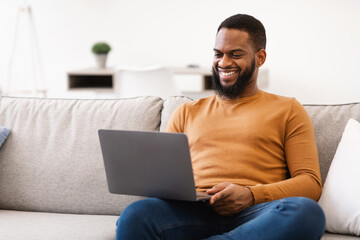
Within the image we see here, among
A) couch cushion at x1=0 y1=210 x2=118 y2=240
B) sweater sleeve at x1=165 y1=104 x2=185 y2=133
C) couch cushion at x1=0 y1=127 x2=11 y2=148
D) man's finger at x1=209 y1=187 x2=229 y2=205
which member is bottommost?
couch cushion at x1=0 y1=210 x2=118 y2=240

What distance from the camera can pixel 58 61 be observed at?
182 inches

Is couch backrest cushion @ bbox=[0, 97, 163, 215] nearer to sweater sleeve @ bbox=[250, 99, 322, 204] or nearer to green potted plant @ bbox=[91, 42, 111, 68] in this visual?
sweater sleeve @ bbox=[250, 99, 322, 204]

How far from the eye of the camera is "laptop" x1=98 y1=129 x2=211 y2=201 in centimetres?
134

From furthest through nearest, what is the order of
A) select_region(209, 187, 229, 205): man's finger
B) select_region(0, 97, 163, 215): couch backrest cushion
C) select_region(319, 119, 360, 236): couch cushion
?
select_region(0, 97, 163, 215): couch backrest cushion → select_region(319, 119, 360, 236): couch cushion → select_region(209, 187, 229, 205): man's finger

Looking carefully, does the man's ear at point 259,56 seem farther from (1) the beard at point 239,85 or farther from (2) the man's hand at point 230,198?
(2) the man's hand at point 230,198

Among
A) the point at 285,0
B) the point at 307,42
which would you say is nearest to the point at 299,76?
the point at 307,42

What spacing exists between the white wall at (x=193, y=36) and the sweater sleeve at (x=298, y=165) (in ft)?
8.15

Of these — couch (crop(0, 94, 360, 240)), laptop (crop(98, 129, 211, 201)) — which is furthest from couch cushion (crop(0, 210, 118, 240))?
laptop (crop(98, 129, 211, 201))

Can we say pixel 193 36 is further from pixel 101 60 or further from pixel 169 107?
pixel 169 107

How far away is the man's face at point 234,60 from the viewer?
5.61 ft

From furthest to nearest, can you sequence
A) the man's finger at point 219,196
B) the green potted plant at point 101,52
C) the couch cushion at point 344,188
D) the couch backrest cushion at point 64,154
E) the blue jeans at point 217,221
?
the green potted plant at point 101,52, the couch backrest cushion at point 64,154, the couch cushion at point 344,188, the man's finger at point 219,196, the blue jeans at point 217,221

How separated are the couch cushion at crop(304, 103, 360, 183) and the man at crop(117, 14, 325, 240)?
13 centimetres

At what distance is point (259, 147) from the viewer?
5.29 feet

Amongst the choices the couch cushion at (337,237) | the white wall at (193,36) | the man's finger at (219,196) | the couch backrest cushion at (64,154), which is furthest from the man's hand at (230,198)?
the white wall at (193,36)
